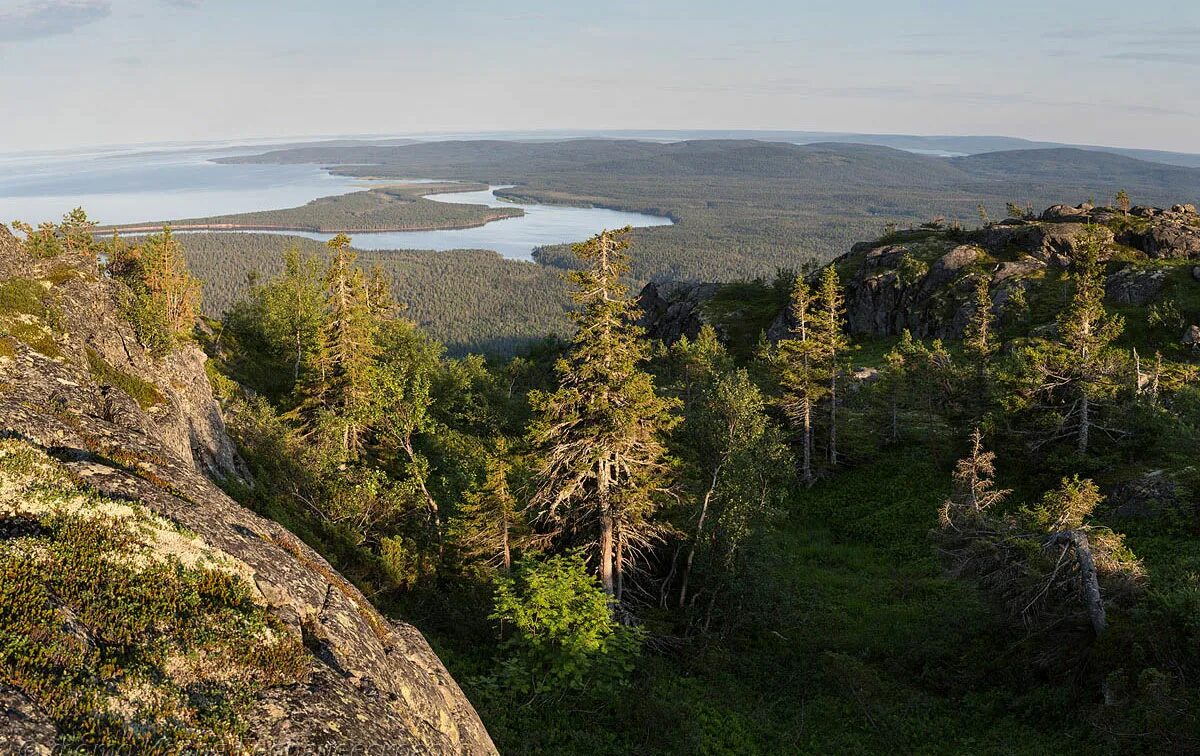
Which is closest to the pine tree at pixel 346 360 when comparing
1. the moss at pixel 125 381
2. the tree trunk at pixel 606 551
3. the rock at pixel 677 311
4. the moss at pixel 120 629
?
the moss at pixel 125 381

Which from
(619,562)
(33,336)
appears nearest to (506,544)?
(619,562)

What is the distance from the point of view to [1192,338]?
4906 cm

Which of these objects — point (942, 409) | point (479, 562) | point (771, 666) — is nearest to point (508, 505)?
point (479, 562)

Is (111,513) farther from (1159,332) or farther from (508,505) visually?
(1159,332)

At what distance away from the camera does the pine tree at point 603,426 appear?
783 inches

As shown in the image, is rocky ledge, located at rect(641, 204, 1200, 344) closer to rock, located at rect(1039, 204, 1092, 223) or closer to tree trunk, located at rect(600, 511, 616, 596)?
rock, located at rect(1039, 204, 1092, 223)

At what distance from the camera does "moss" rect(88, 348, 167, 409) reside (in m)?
15.3

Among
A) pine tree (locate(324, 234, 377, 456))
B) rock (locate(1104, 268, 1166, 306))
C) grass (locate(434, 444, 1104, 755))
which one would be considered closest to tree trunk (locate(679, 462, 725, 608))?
grass (locate(434, 444, 1104, 755))

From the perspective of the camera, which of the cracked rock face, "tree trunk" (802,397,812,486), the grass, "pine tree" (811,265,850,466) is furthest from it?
"pine tree" (811,265,850,466)

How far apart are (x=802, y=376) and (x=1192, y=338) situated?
31.2 meters

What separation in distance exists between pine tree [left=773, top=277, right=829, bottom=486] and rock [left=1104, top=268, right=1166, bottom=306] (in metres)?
36.5

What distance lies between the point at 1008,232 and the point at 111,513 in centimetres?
9028

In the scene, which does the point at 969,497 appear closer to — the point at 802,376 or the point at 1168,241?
the point at 802,376

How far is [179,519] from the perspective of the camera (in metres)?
8.79
